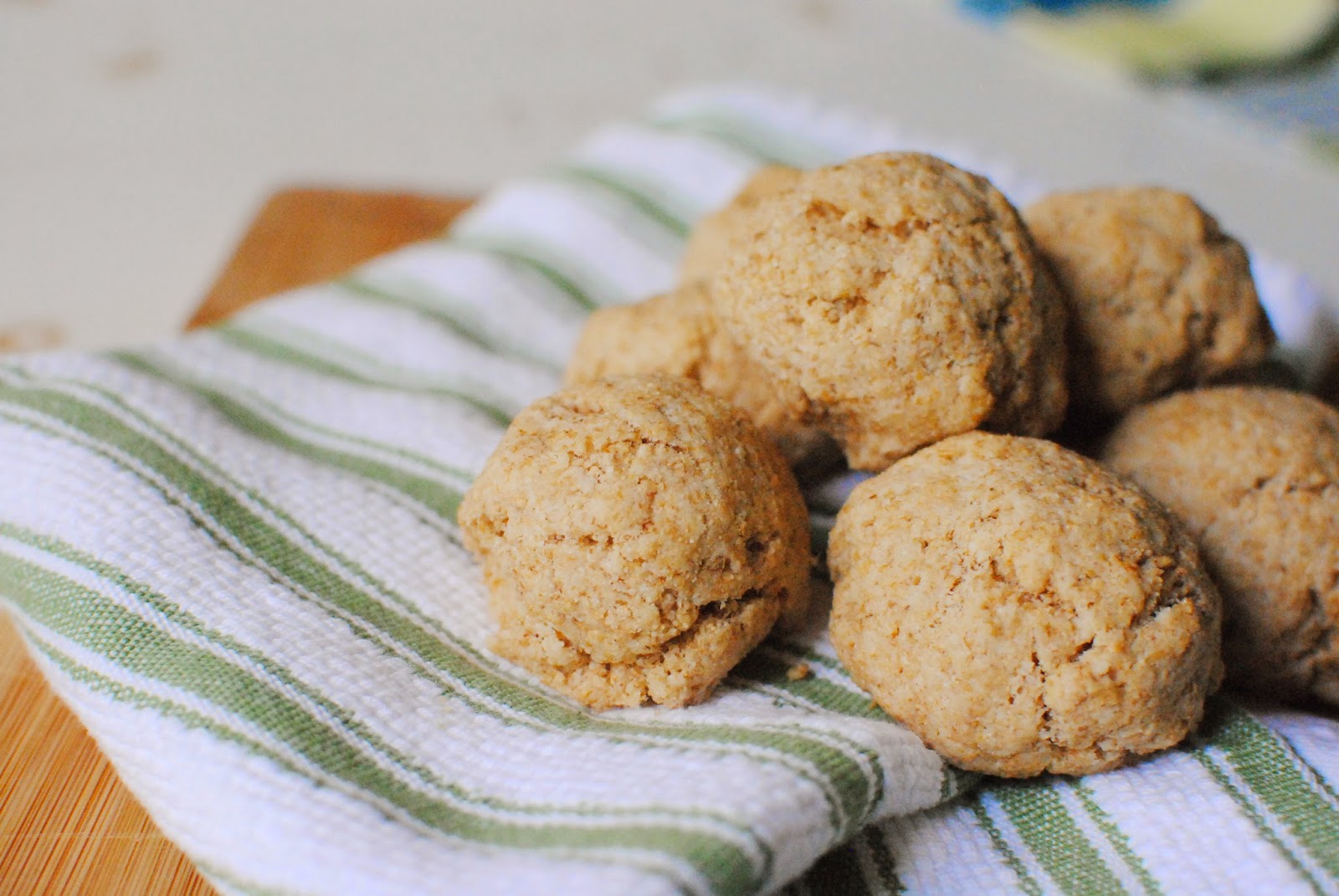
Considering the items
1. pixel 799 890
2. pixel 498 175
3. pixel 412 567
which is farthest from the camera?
pixel 498 175

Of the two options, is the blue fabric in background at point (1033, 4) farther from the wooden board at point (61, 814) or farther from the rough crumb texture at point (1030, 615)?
the wooden board at point (61, 814)

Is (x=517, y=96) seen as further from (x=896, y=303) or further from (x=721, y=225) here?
(x=896, y=303)

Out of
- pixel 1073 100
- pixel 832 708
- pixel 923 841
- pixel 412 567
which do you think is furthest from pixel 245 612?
pixel 1073 100

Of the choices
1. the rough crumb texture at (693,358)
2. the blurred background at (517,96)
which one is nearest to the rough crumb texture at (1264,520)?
the rough crumb texture at (693,358)

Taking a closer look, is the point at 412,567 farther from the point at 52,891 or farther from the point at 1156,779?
the point at 1156,779

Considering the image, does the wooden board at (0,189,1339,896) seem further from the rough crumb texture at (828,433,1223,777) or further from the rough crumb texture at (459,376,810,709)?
the rough crumb texture at (828,433,1223,777)

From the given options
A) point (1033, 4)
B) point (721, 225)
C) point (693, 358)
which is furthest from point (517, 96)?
point (693, 358)
